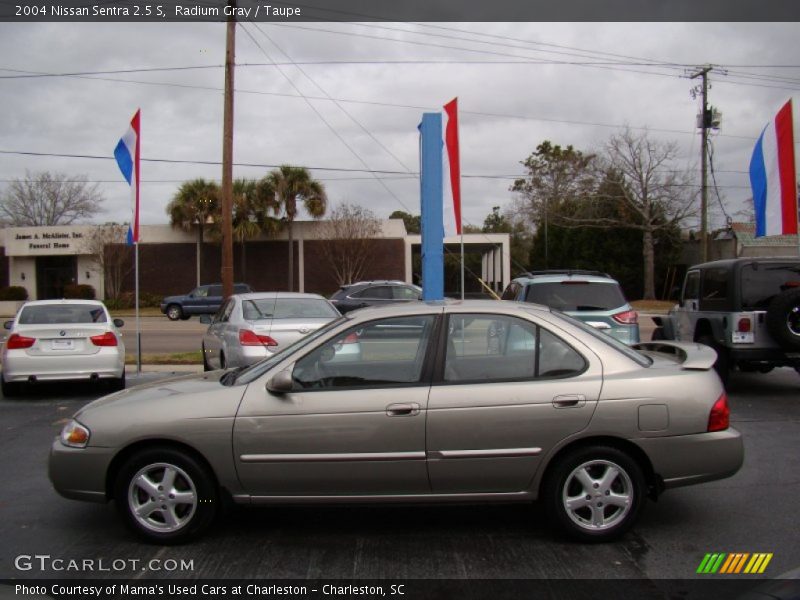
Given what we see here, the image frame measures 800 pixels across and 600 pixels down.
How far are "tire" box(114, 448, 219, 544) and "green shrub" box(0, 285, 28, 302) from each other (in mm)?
38601

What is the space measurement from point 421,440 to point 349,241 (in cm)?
3503

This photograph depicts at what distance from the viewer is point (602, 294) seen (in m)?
9.97

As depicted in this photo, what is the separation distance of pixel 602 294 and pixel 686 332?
2165 millimetres

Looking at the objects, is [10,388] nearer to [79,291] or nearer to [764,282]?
[764,282]

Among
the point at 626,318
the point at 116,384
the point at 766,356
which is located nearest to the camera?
the point at 766,356

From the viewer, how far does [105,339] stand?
419 inches

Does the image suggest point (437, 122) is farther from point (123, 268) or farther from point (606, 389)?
point (123, 268)

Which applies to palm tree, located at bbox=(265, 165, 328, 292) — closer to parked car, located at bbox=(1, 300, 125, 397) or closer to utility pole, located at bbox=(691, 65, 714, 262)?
utility pole, located at bbox=(691, 65, 714, 262)

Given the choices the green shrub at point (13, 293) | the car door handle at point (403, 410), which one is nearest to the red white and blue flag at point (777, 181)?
the car door handle at point (403, 410)

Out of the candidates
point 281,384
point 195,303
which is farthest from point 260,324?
point 195,303

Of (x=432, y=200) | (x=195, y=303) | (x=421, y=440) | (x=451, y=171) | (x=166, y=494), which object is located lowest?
(x=166, y=494)

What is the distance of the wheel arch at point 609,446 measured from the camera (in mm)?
4531

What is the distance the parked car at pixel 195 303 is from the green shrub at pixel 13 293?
11895 millimetres

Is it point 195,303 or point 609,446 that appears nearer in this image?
point 609,446
